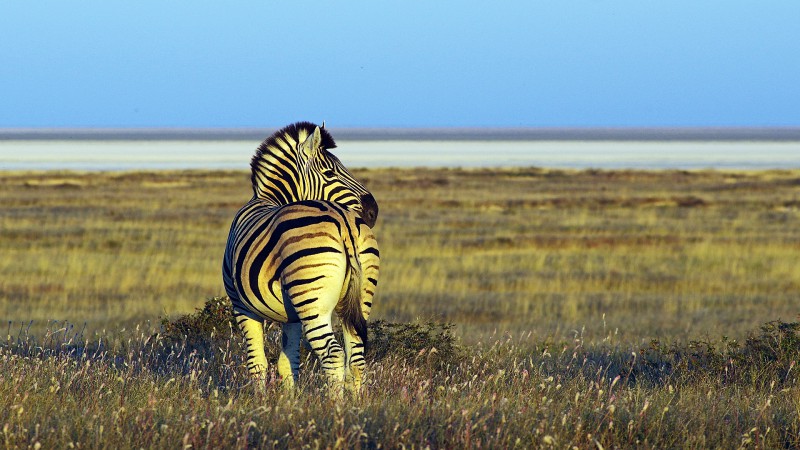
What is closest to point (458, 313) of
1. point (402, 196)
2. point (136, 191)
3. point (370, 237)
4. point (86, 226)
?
point (370, 237)

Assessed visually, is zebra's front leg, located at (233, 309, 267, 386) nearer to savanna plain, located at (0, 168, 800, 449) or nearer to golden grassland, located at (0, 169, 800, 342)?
savanna plain, located at (0, 168, 800, 449)

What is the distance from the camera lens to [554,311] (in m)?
15.0

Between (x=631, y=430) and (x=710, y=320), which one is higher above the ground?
(x=631, y=430)

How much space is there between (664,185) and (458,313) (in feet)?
115

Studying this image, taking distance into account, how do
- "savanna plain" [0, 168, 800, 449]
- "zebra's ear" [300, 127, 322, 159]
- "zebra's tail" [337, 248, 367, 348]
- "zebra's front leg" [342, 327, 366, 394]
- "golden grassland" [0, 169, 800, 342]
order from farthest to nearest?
1. "golden grassland" [0, 169, 800, 342]
2. "zebra's ear" [300, 127, 322, 159]
3. "zebra's front leg" [342, 327, 366, 394]
4. "zebra's tail" [337, 248, 367, 348]
5. "savanna plain" [0, 168, 800, 449]

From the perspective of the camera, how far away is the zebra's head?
293 inches

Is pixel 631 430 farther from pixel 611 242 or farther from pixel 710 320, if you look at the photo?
pixel 611 242

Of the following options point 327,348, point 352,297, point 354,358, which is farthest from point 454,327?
point 327,348

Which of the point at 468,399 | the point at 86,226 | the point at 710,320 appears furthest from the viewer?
Result: the point at 86,226

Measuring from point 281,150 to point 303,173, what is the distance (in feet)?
0.78

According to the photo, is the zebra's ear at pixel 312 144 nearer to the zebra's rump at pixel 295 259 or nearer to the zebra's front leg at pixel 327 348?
the zebra's rump at pixel 295 259

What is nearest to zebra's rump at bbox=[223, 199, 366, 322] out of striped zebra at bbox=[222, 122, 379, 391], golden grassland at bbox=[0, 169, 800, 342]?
striped zebra at bbox=[222, 122, 379, 391]

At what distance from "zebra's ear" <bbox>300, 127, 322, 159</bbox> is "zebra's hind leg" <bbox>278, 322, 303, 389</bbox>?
49.6 inches

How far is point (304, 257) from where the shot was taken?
632cm
